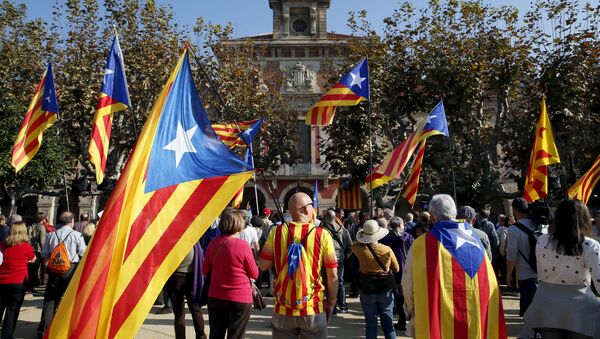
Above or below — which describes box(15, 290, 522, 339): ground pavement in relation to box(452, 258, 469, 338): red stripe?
below

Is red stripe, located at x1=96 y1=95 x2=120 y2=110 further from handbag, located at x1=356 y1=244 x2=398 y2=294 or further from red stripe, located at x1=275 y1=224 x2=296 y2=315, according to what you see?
red stripe, located at x1=275 y1=224 x2=296 y2=315

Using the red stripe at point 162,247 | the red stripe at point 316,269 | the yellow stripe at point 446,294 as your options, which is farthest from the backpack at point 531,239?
the red stripe at point 162,247

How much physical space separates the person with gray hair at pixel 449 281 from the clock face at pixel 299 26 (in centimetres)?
3444

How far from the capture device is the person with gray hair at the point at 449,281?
455 cm

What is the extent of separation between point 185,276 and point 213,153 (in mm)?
3507

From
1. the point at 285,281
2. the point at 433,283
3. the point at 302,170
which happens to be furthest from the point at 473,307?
the point at 302,170

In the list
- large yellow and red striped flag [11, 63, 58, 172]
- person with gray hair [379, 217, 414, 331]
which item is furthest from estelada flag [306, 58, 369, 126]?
large yellow and red striped flag [11, 63, 58, 172]

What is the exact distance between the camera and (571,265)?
429 centimetres

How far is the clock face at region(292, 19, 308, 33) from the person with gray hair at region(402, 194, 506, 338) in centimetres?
3444

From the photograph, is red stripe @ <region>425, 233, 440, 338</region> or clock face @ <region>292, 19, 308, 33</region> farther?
clock face @ <region>292, 19, 308, 33</region>

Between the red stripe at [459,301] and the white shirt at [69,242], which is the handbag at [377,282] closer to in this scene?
the red stripe at [459,301]

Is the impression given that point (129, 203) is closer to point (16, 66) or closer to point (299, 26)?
point (16, 66)

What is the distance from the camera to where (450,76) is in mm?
20391

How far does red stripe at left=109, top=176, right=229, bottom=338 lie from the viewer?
308 cm
